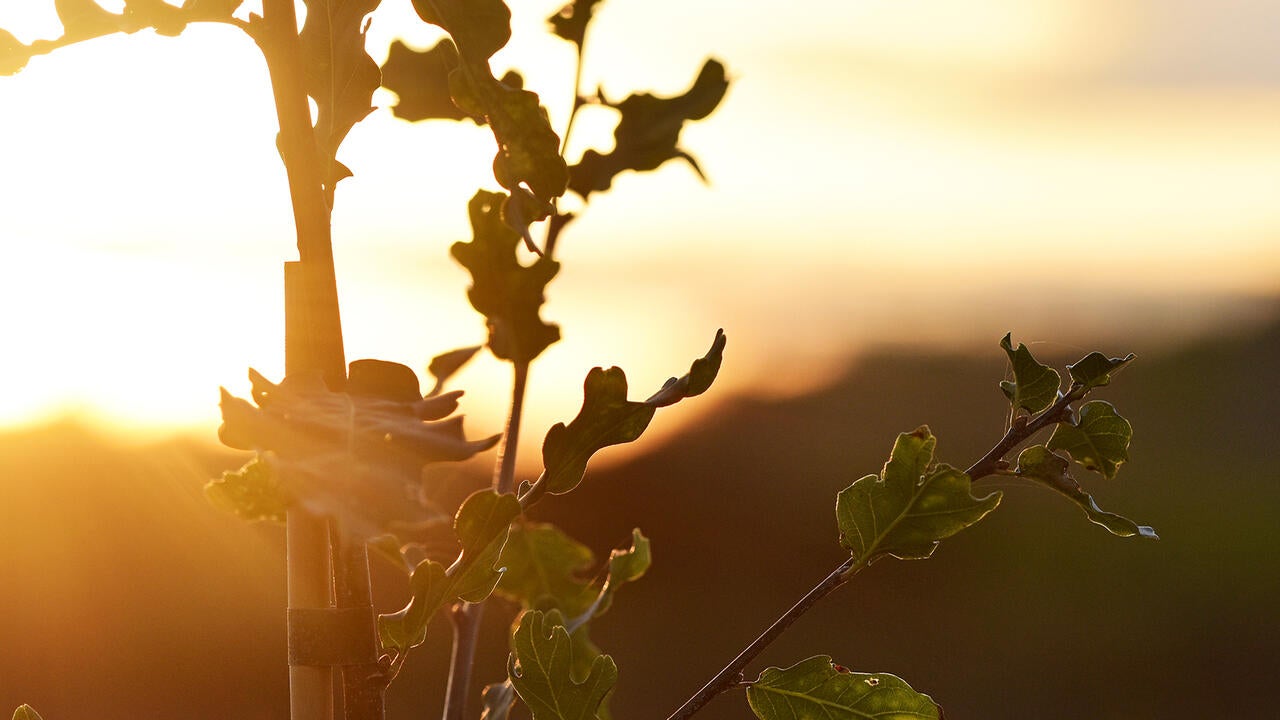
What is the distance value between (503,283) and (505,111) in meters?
0.32

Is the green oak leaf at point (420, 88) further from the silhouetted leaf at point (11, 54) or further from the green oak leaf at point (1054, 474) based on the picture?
the green oak leaf at point (1054, 474)

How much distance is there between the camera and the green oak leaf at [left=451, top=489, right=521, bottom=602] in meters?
0.57

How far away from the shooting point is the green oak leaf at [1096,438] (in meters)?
0.70

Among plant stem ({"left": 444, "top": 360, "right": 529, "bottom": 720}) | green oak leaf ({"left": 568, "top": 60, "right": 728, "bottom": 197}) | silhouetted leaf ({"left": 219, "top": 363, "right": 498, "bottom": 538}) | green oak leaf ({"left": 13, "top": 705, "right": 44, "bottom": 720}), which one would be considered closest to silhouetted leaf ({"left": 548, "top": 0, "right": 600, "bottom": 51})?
green oak leaf ({"left": 568, "top": 60, "right": 728, "bottom": 197})

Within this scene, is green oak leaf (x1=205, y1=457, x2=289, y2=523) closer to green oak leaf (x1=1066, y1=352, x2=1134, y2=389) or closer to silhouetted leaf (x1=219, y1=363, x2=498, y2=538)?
silhouetted leaf (x1=219, y1=363, x2=498, y2=538)

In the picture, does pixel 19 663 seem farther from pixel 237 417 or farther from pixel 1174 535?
pixel 1174 535

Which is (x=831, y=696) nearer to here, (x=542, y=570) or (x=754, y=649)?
(x=754, y=649)

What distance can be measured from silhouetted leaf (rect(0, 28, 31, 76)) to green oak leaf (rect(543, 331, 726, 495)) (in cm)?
35

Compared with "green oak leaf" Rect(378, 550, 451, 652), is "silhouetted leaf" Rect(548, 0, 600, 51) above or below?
above

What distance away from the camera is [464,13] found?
515 mm

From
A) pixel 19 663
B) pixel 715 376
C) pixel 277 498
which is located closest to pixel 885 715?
pixel 715 376

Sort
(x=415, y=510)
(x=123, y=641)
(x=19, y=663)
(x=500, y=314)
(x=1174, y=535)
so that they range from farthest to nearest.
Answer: (x=1174, y=535)
(x=123, y=641)
(x=19, y=663)
(x=500, y=314)
(x=415, y=510)

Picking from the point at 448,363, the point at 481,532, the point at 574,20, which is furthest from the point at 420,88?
the point at 481,532

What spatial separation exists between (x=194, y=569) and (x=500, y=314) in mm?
4586
